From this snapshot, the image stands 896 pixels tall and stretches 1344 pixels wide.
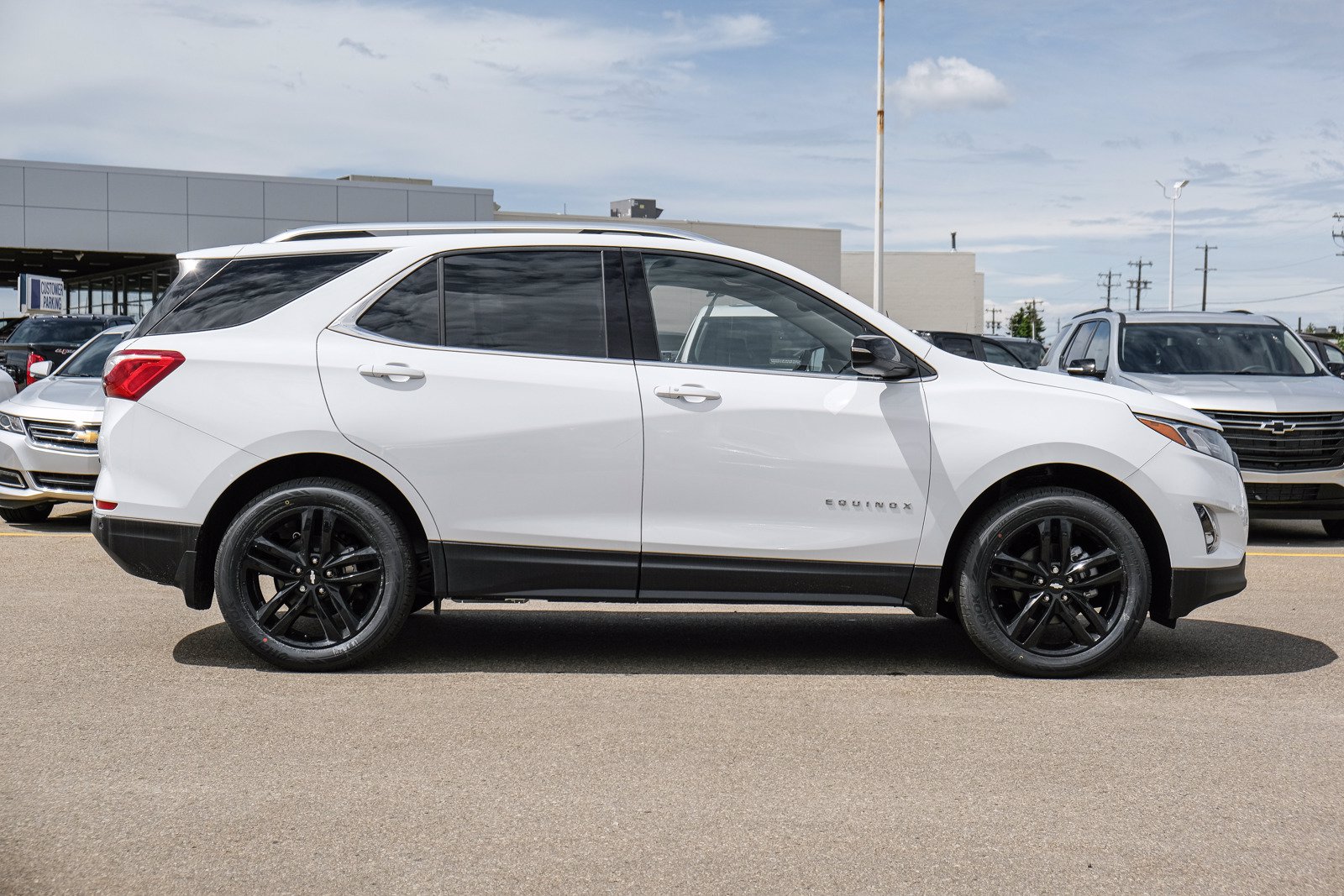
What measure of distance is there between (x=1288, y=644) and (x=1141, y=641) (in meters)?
0.68

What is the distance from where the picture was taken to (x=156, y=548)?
229 inches

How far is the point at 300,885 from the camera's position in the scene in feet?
11.7

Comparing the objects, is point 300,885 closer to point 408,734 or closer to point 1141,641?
point 408,734

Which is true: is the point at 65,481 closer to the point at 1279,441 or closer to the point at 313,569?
the point at 313,569

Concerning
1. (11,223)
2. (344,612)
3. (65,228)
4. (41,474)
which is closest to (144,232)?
(65,228)

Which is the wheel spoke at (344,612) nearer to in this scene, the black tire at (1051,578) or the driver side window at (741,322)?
the driver side window at (741,322)

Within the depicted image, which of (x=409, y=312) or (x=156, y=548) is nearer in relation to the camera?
(x=156, y=548)

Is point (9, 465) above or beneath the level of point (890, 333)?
beneath

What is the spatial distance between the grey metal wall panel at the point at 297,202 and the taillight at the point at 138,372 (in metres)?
39.9

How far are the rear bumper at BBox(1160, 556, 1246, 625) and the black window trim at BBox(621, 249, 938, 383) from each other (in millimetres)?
1364

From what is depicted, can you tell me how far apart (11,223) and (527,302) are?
1640 inches

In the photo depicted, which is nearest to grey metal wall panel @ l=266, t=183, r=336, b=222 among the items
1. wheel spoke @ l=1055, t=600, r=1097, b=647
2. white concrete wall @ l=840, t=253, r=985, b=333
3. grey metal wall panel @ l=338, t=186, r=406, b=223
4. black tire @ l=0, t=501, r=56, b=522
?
grey metal wall panel @ l=338, t=186, r=406, b=223

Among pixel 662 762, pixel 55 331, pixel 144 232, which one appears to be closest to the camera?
pixel 662 762

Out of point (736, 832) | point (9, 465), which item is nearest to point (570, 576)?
point (736, 832)
